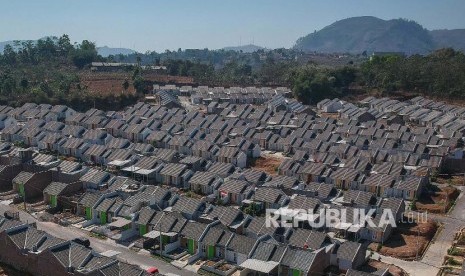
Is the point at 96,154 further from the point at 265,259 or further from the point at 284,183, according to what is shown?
the point at 265,259

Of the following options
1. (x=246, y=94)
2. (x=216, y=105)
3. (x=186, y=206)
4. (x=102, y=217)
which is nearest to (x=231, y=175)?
(x=186, y=206)

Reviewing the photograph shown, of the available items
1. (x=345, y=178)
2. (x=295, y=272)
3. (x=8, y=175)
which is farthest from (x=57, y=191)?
(x=345, y=178)

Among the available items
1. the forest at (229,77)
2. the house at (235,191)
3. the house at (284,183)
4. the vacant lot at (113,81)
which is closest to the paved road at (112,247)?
the house at (235,191)

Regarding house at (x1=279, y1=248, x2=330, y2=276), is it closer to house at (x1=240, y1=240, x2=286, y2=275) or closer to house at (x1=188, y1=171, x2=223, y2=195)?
house at (x1=240, y1=240, x2=286, y2=275)

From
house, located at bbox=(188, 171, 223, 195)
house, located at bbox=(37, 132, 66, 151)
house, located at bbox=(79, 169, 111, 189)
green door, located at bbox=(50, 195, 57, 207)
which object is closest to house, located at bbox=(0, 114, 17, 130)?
house, located at bbox=(37, 132, 66, 151)

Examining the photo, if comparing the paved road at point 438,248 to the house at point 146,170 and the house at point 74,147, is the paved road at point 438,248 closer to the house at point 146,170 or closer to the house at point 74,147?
the house at point 146,170

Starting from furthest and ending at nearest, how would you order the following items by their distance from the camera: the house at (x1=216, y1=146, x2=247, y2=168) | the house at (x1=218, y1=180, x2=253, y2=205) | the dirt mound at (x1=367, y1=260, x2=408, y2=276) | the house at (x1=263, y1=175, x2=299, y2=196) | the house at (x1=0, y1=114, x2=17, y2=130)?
1. the house at (x1=0, y1=114, x2=17, y2=130)
2. the house at (x1=216, y1=146, x2=247, y2=168)
3. the house at (x1=263, y1=175, x2=299, y2=196)
4. the house at (x1=218, y1=180, x2=253, y2=205)
5. the dirt mound at (x1=367, y1=260, x2=408, y2=276)

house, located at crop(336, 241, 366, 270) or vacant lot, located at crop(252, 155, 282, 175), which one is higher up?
vacant lot, located at crop(252, 155, 282, 175)
